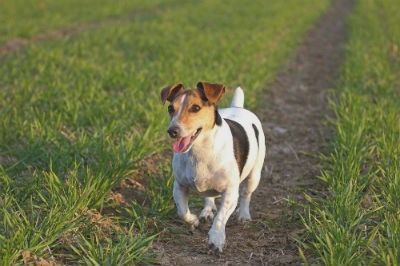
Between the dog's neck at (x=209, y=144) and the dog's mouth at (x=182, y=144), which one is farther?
the dog's neck at (x=209, y=144)

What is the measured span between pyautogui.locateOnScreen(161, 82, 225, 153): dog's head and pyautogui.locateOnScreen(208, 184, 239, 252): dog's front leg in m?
0.56

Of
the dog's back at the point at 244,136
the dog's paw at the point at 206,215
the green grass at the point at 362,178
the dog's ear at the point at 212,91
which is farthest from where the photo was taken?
the dog's paw at the point at 206,215

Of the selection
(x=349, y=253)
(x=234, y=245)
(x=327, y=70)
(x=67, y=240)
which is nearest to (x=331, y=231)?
(x=349, y=253)

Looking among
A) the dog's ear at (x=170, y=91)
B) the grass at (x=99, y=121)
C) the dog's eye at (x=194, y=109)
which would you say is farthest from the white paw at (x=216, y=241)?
the dog's ear at (x=170, y=91)

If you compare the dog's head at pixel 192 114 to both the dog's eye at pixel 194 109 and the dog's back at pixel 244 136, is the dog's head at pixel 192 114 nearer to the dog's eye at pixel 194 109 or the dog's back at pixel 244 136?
the dog's eye at pixel 194 109

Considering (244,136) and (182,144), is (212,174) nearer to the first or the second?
(182,144)

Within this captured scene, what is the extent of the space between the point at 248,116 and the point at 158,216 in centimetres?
120

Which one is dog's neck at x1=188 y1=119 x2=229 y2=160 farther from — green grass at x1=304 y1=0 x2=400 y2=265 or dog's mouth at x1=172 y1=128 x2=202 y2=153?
green grass at x1=304 y1=0 x2=400 y2=265

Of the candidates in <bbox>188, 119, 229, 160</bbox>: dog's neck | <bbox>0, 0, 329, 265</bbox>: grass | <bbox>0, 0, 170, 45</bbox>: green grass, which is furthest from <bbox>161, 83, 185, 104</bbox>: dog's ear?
<bbox>0, 0, 170, 45</bbox>: green grass

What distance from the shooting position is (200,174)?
4344mm

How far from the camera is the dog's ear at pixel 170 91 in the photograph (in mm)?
4340

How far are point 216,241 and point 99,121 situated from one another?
3149 millimetres

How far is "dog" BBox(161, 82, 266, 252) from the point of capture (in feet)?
13.6

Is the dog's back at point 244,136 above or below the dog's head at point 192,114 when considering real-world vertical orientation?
below
